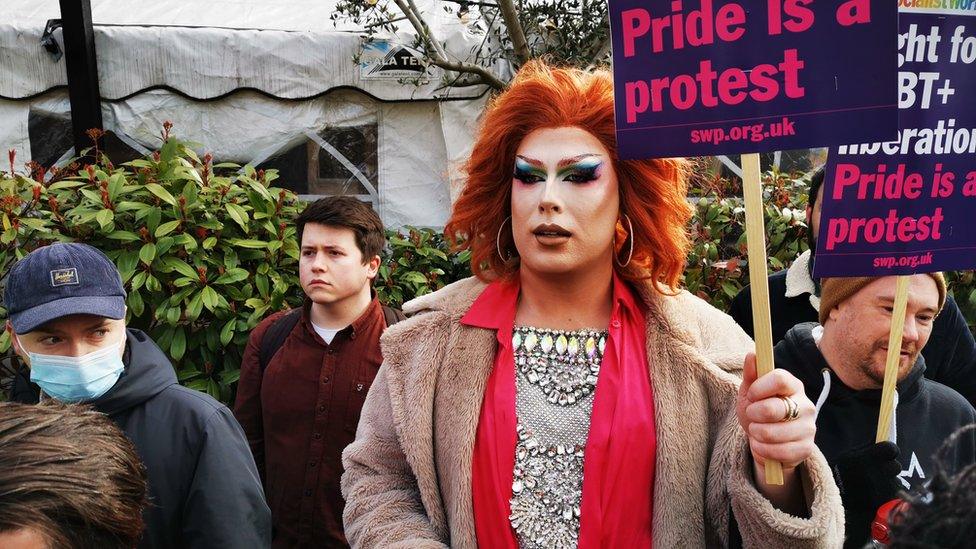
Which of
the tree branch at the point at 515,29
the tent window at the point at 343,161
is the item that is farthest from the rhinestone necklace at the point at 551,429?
the tent window at the point at 343,161

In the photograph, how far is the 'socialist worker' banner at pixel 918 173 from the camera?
6.69 feet

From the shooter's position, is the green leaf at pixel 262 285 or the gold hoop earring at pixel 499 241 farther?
the green leaf at pixel 262 285

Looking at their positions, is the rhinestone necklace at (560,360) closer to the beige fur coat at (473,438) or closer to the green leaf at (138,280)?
the beige fur coat at (473,438)

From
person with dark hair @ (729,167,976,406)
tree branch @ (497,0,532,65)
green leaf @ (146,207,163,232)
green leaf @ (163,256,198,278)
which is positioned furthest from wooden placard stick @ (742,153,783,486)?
tree branch @ (497,0,532,65)

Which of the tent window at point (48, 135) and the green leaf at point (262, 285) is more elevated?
the tent window at point (48, 135)

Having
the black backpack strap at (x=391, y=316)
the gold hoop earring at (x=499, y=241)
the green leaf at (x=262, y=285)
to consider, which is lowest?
the black backpack strap at (x=391, y=316)

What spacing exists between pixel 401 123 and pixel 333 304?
2.89 m

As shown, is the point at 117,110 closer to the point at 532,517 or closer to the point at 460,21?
the point at 460,21

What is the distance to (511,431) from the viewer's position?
77.5 inches

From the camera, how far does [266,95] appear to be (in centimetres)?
610

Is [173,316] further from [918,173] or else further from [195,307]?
[918,173]

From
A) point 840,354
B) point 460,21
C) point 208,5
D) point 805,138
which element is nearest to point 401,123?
point 460,21

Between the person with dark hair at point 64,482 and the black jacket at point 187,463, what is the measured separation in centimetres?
62

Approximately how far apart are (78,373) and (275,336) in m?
1.32
